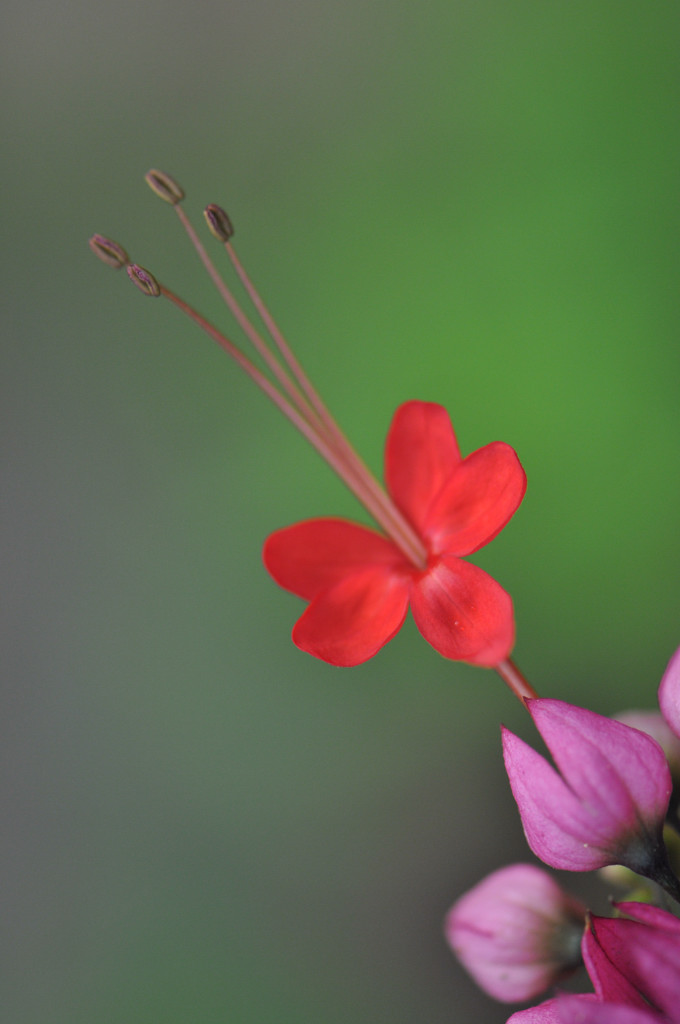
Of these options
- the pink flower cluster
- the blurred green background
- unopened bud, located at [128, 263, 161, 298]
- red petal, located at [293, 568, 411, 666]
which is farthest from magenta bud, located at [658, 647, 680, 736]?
the blurred green background

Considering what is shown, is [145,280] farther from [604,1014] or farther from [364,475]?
[604,1014]

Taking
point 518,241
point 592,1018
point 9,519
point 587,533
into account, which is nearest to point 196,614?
point 9,519

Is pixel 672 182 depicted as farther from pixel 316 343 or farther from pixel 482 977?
pixel 482 977

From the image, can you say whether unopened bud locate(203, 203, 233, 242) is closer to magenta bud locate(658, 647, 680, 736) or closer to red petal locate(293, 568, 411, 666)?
red petal locate(293, 568, 411, 666)

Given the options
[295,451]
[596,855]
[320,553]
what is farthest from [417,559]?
[295,451]

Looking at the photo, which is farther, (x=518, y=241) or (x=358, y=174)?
(x=358, y=174)

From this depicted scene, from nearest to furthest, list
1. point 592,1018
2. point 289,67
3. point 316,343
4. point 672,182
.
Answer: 1. point 592,1018
2. point 672,182
3. point 316,343
4. point 289,67
